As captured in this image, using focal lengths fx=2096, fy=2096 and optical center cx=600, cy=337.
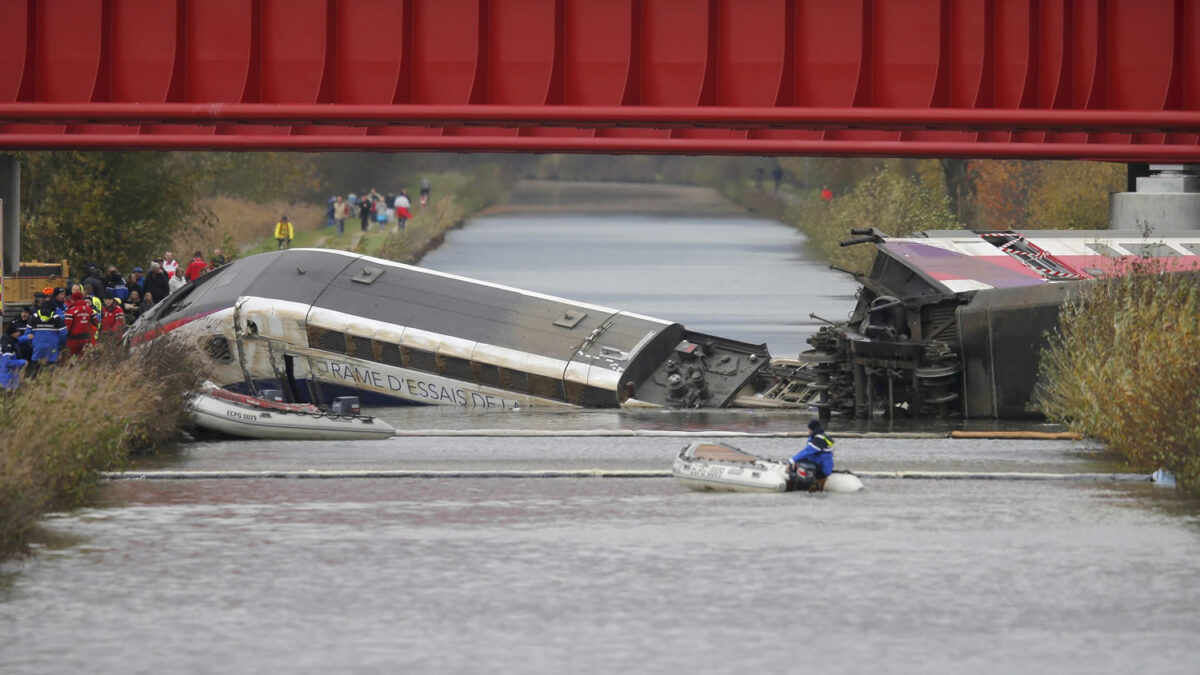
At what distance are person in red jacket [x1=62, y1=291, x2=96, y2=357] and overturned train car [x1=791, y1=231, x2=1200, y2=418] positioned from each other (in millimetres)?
13787

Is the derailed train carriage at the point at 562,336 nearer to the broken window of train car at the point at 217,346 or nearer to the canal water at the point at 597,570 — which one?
the broken window of train car at the point at 217,346

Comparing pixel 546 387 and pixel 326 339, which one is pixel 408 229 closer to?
pixel 326 339

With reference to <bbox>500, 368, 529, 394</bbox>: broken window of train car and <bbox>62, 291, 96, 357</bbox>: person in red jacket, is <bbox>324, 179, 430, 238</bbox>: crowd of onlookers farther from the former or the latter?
<bbox>62, 291, 96, 357</bbox>: person in red jacket

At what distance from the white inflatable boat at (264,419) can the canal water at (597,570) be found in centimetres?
35

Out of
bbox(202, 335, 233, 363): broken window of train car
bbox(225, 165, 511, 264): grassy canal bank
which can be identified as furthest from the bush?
bbox(202, 335, 233, 363): broken window of train car

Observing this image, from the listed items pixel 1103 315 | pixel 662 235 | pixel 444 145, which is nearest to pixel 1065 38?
pixel 1103 315

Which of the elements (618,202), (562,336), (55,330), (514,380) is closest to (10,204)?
(55,330)

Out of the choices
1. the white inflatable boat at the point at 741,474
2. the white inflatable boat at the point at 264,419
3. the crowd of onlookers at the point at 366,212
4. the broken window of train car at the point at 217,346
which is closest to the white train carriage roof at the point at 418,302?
the broken window of train car at the point at 217,346

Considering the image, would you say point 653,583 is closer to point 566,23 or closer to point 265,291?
point 566,23

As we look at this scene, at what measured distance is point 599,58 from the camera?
122ft

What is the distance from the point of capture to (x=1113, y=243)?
43125mm

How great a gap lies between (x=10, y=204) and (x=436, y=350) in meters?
10.7

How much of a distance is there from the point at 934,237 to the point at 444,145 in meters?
11.6

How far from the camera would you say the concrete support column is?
149 ft
